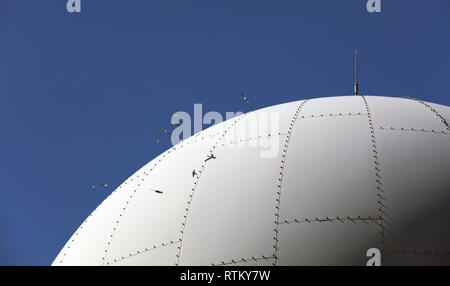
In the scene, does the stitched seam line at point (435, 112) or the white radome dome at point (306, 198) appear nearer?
the white radome dome at point (306, 198)

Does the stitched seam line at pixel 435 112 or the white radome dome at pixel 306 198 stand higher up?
the stitched seam line at pixel 435 112

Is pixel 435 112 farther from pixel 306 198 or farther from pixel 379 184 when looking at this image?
pixel 306 198

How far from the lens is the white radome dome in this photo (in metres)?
10.7

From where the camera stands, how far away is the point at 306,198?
11.2 meters

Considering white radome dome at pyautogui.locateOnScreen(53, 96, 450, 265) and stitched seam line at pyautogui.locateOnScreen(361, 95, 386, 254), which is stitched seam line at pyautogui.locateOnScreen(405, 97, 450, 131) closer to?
white radome dome at pyautogui.locateOnScreen(53, 96, 450, 265)

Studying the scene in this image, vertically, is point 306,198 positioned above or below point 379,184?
below

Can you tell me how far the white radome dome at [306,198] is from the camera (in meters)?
10.7

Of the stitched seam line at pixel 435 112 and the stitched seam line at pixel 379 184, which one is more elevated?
the stitched seam line at pixel 435 112

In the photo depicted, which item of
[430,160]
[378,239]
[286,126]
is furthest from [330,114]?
[378,239]

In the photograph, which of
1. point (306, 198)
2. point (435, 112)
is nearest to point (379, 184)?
point (306, 198)

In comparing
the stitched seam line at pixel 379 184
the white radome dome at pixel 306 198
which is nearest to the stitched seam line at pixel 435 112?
the white radome dome at pixel 306 198

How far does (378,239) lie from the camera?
34.9 ft

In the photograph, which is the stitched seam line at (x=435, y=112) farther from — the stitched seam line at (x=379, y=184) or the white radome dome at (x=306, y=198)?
the stitched seam line at (x=379, y=184)

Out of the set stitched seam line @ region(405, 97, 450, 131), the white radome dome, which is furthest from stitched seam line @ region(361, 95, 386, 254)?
stitched seam line @ region(405, 97, 450, 131)
